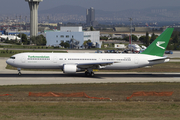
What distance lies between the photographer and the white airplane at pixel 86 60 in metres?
42.9

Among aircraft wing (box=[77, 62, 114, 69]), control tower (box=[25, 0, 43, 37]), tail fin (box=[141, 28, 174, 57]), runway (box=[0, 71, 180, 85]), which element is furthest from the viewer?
control tower (box=[25, 0, 43, 37])

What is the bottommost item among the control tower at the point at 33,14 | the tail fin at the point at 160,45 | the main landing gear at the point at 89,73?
the main landing gear at the point at 89,73

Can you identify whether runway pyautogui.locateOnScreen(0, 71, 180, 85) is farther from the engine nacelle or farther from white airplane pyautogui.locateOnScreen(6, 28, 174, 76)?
white airplane pyautogui.locateOnScreen(6, 28, 174, 76)

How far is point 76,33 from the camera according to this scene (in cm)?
15188

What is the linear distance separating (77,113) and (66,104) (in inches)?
141

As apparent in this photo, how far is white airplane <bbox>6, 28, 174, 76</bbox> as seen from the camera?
42.9m

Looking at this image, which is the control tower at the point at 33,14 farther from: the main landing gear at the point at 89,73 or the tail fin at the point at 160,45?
the tail fin at the point at 160,45

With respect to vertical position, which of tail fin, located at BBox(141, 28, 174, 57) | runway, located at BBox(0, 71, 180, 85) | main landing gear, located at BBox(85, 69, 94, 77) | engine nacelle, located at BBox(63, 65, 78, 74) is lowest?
runway, located at BBox(0, 71, 180, 85)

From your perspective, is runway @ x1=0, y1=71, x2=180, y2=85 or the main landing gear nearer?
runway @ x1=0, y1=71, x2=180, y2=85

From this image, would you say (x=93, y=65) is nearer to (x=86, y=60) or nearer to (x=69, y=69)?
(x=86, y=60)

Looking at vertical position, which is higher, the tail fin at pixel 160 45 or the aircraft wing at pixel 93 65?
the tail fin at pixel 160 45

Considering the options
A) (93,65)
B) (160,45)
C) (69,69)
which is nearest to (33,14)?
(93,65)

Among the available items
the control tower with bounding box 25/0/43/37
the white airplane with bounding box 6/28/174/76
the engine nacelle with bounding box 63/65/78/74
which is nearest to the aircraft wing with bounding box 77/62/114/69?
the white airplane with bounding box 6/28/174/76

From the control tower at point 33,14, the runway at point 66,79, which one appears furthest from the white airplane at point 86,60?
the control tower at point 33,14
